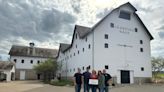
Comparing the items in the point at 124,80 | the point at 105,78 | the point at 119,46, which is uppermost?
the point at 119,46

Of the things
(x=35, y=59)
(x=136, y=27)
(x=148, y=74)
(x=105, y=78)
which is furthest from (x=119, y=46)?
(x=35, y=59)

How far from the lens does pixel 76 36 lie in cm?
3675

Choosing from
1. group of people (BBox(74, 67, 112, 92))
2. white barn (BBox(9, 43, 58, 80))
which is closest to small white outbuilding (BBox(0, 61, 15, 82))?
white barn (BBox(9, 43, 58, 80))

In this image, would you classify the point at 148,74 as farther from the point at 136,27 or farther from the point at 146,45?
the point at 136,27

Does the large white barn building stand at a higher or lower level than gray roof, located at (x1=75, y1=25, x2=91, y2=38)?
lower

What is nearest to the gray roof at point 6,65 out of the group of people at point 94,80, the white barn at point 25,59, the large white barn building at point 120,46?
the white barn at point 25,59

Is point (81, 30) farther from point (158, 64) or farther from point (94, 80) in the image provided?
point (94, 80)

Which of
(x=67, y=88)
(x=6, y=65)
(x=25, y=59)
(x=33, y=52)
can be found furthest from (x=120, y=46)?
(x=33, y=52)

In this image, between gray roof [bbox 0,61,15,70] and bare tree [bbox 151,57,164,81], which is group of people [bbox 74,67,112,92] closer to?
bare tree [bbox 151,57,164,81]

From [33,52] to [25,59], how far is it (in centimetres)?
341

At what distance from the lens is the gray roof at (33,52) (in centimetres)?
5218

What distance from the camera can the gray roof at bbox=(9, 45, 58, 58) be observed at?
5218 cm

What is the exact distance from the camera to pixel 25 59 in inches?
2062

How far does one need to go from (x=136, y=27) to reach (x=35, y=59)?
32.0 m
